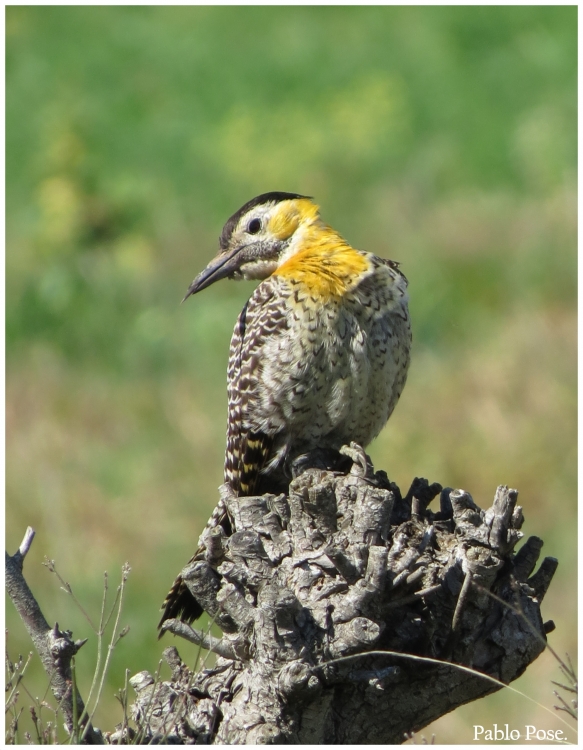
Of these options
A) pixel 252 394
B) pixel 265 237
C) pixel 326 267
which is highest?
pixel 265 237

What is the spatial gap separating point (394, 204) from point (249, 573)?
11313 millimetres

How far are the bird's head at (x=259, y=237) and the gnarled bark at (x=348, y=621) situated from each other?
2.00 meters

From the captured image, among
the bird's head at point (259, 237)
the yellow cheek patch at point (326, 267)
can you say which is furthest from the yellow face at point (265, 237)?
the yellow cheek patch at point (326, 267)

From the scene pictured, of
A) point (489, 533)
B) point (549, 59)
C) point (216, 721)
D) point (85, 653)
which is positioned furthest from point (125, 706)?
point (549, 59)

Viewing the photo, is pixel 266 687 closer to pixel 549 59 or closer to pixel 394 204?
pixel 394 204

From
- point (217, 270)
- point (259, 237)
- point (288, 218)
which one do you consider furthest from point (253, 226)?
point (217, 270)

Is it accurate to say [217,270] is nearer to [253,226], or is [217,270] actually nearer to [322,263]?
[253,226]

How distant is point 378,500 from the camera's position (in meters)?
A: 4.42

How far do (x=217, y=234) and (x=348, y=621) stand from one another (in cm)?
1060

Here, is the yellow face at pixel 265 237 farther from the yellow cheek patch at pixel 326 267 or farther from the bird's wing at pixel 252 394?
the bird's wing at pixel 252 394

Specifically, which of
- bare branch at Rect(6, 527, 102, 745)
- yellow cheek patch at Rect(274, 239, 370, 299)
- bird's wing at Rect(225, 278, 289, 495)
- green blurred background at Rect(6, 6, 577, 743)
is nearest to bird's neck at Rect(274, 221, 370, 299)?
yellow cheek patch at Rect(274, 239, 370, 299)

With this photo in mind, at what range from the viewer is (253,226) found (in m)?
6.39

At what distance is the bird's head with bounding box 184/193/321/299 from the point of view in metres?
6.38

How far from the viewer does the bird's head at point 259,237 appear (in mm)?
6375
